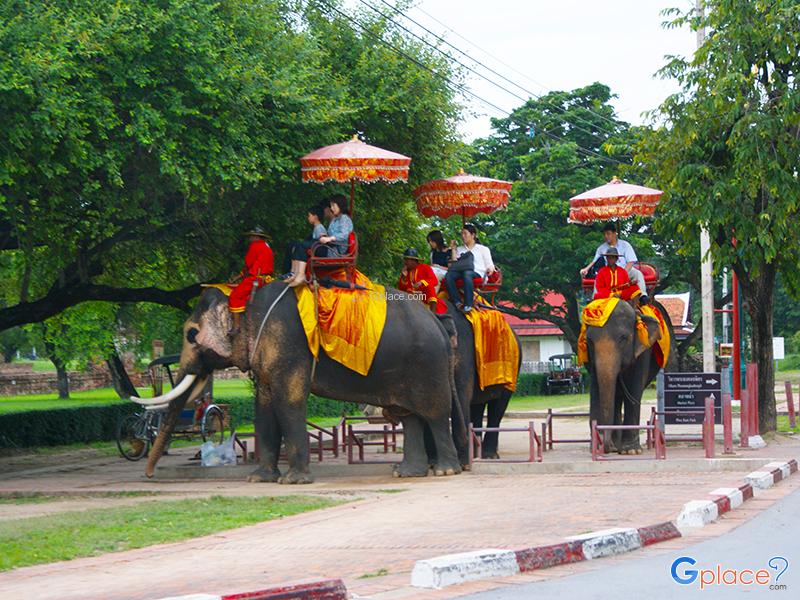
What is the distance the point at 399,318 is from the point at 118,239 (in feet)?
18.8

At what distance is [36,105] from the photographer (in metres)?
15.4

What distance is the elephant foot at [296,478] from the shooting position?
52.8 ft

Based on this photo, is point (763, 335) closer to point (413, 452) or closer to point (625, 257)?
point (625, 257)

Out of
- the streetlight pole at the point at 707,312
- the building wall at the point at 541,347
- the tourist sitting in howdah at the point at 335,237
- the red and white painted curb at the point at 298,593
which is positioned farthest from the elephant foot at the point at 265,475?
the building wall at the point at 541,347

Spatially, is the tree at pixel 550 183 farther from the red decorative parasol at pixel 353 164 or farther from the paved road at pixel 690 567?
the paved road at pixel 690 567

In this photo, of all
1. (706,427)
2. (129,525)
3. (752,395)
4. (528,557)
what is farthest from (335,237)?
(752,395)

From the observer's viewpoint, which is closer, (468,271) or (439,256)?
(468,271)

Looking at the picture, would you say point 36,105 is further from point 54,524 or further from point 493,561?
point 493,561

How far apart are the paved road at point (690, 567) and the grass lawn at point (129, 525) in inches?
150

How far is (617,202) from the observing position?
783 inches

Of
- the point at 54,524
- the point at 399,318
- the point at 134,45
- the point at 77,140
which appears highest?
the point at 134,45

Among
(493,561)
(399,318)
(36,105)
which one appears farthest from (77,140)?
(493,561)

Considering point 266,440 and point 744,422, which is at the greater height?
point 744,422

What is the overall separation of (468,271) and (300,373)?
3.04 meters
